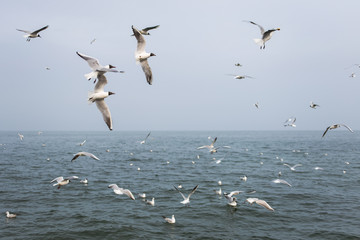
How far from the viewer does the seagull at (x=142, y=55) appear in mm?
8109

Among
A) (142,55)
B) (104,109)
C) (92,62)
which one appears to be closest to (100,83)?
(92,62)

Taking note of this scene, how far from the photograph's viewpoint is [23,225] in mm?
13039

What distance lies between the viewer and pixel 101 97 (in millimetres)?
7172

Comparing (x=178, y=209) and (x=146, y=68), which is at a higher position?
(x=146, y=68)

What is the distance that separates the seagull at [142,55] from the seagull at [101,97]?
4.52 feet

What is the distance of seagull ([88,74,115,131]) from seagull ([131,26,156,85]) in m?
1.38

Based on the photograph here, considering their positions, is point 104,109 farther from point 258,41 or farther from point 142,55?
point 258,41

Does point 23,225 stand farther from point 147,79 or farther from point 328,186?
point 328,186

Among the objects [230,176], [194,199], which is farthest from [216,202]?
[230,176]

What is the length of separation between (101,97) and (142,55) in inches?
75.4

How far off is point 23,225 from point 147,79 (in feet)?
31.2

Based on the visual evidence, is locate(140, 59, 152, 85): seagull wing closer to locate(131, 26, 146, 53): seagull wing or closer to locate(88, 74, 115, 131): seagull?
locate(131, 26, 146, 53): seagull wing

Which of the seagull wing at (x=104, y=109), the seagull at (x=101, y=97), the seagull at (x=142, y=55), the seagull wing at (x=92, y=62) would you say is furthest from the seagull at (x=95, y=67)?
the seagull at (x=142, y=55)

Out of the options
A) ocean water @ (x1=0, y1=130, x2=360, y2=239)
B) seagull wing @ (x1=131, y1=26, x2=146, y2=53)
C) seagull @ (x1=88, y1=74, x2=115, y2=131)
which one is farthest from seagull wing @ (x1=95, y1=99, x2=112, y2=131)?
ocean water @ (x1=0, y1=130, x2=360, y2=239)
